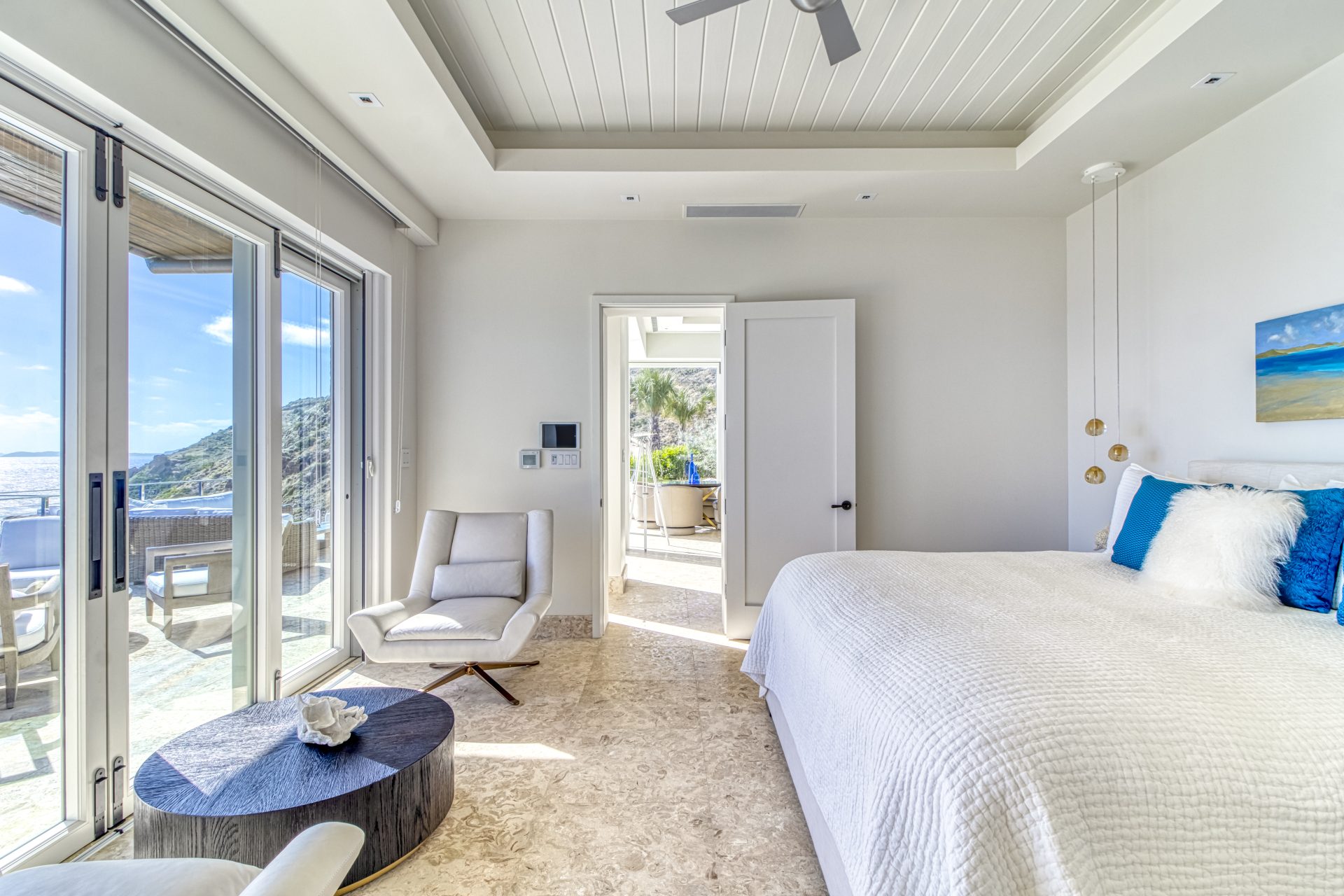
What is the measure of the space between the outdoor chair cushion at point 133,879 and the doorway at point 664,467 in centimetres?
266

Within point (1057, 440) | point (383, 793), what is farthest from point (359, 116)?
point (1057, 440)

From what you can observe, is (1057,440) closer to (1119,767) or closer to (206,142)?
(1119,767)

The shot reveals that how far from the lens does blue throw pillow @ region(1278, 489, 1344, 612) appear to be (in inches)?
64.7

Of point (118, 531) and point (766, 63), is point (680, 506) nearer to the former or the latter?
point (766, 63)

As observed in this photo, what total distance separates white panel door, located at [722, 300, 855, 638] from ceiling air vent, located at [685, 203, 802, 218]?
509mm

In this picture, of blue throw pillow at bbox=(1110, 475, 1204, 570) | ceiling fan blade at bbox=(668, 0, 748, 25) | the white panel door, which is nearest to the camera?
ceiling fan blade at bbox=(668, 0, 748, 25)

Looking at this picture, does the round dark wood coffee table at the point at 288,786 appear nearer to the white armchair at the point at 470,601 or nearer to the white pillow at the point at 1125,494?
the white armchair at the point at 470,601

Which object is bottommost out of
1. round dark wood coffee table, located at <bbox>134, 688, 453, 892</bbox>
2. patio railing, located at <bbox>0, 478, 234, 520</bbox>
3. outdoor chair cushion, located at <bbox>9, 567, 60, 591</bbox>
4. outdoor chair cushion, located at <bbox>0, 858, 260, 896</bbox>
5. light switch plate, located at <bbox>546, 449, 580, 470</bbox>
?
round dark wood coffee table, located at <bbox>134, 688, 453, 892</bbox>

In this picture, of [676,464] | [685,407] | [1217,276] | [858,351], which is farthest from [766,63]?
[676,464]

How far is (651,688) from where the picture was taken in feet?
9.34

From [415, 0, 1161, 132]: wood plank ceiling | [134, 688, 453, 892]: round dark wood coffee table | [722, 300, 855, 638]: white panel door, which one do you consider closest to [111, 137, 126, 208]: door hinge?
[415, 0, 1161, 132]: wood plank ceiling

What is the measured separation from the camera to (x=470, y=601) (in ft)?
9.62

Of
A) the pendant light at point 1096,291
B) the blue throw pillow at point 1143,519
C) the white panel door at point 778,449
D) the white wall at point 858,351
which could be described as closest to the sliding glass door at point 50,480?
the white wall at point 858,351

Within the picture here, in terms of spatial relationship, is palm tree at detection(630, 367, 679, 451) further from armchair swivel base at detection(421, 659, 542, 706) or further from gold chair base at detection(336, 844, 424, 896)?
gold chair base at detection(336, 844, 424, 896)
